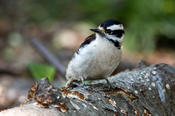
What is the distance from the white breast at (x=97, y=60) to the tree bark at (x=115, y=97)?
0.14m

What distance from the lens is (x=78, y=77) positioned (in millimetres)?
3338

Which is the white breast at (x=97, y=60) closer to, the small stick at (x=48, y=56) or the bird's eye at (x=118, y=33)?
the bird's eye at (x=118, y=33)

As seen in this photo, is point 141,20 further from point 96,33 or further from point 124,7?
point 96,33

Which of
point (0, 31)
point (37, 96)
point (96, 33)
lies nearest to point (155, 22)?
point (0, 31)

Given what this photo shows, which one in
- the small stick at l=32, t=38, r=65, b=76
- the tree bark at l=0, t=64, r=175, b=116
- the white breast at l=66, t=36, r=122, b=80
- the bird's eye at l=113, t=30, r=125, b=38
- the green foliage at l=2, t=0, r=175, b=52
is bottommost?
the tree bark at l=0, t=64, r=175, b=116

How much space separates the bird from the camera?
314cm

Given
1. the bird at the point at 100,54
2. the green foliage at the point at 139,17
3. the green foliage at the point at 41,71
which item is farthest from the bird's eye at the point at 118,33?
the green foliage at the point at 139,17

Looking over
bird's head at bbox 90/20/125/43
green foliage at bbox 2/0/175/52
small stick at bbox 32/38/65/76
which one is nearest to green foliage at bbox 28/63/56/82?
small stick at bbox 32/38/65/76

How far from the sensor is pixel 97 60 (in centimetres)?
312

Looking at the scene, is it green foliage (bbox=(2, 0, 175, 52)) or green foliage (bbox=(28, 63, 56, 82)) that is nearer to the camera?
green foliage (bbox=(28, 63, 56, 82))

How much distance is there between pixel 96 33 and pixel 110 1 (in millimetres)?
6272

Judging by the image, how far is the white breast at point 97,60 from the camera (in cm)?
313

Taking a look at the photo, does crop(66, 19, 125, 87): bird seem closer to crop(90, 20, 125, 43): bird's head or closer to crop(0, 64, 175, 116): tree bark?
crop(90, 20, 125, 43): bird's head

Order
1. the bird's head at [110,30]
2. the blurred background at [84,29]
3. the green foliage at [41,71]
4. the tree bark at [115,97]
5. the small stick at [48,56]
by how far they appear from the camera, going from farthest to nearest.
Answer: the blurred background at [84,29] → the small stick at [48,56] → the green foliage at [41,71] → the bird's head at [110,30] → the tree bark at [115,97]
